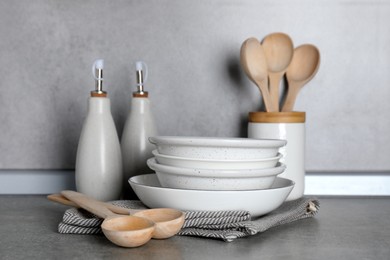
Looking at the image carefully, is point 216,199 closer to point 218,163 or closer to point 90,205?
point 218,163

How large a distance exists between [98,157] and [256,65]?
425 millimetres

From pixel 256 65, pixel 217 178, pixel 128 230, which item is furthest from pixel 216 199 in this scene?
pixel 256 65

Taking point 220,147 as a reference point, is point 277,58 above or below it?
above

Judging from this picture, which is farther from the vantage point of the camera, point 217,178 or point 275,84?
point 275,84

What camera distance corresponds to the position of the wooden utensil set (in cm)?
113

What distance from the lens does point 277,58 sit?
118cm

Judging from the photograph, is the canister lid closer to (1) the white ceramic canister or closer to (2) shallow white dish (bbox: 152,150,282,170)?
(1) the white ceramic canister

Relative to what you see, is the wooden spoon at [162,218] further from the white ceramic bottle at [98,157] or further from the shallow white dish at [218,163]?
the white ceramic bottle at [98,157]

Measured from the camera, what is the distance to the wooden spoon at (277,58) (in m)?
1.17

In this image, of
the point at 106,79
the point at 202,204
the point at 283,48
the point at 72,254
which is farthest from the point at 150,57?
the point at 72,254

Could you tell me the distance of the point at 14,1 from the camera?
4.07ft

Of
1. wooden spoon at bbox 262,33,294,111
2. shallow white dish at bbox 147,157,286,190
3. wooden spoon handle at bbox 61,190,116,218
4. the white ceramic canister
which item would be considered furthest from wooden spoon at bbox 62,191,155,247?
wooden spoon at bbox 262,33,294,111

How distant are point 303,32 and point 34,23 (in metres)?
0.70

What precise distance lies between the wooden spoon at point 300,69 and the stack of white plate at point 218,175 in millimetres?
367
